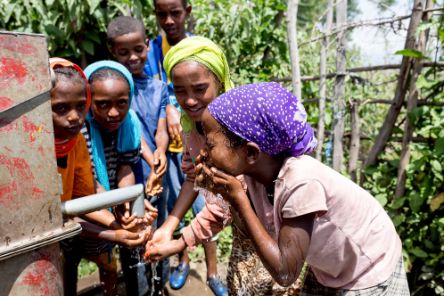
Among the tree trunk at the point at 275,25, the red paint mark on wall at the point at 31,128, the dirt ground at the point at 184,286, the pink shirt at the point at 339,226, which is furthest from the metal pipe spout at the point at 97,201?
the tree trunk at the point at 275,25

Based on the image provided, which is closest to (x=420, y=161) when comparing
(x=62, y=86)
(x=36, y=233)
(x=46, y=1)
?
(x=62, y=86)

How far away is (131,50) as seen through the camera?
8.97 feet

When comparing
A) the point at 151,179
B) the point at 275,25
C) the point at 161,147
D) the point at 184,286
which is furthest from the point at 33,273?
the point at 275,25

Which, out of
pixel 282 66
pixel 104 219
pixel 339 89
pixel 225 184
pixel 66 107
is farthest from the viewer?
pixel 282 66

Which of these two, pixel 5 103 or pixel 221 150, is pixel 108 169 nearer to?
pixel 221 150

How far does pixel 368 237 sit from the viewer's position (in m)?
1.48

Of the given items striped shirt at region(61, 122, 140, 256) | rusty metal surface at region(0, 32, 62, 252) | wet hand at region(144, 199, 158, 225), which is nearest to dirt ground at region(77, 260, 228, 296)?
striped shirt at region(61, 122, 140, 256)

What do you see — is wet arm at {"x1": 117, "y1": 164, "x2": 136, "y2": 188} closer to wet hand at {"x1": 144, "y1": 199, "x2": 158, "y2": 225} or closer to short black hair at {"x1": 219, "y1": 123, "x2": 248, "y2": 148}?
wet hand at {"x1": 144, "y1": 199, "x2": 158, "y2": 225}

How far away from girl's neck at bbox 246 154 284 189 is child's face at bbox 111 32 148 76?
4.97 feet

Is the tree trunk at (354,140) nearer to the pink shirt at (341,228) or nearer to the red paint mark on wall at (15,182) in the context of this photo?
the pink shirt at (341,228)

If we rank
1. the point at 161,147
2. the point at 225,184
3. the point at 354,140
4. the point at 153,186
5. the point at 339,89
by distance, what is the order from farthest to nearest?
the point at 354,140 < the point at 339,89 < the point at 161,147 < the point at 153,186 < the point at 225,184

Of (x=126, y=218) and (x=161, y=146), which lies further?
(x=161, y=146)

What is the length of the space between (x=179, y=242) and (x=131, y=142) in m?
0.64

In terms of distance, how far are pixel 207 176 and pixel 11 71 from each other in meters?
0.63
